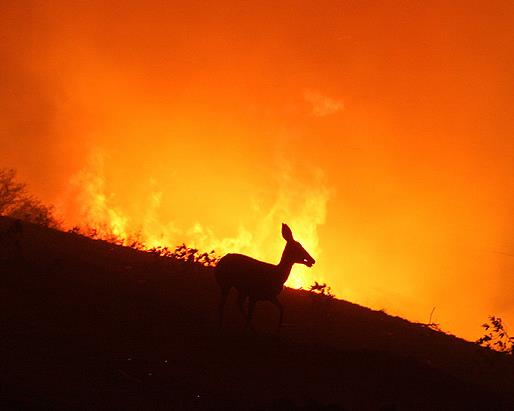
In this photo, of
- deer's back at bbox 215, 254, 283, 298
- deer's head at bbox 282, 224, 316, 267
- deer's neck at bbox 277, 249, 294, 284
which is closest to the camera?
A: deer's back at bbox 215, 254, 283, 298

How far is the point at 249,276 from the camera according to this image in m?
13.1

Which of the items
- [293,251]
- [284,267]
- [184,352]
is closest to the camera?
[184,352]

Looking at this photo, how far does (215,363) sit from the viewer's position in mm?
11039

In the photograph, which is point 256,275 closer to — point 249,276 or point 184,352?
point 249,276

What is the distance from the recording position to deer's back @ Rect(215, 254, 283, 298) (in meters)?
13.0

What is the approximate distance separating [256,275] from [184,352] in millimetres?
2681

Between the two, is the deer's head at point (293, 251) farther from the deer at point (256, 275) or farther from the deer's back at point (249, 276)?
the deer's back at point (249, 276)

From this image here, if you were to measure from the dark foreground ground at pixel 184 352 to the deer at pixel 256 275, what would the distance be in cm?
100

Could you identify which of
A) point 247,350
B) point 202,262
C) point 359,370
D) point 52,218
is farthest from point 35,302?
point 52,218

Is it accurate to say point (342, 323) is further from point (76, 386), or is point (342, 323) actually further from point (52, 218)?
point (52, 218)

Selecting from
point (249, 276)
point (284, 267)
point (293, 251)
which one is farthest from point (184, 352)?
point (293, 251)

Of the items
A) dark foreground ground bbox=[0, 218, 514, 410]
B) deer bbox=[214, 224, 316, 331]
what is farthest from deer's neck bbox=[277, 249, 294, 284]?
dark foreground ground bbox=[0, 218, 514, 410]

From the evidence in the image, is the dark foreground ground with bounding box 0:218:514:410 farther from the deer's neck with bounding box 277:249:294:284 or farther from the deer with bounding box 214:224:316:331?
the deer's neck with bounding box 277:249:294:284

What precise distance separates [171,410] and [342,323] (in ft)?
37.1
